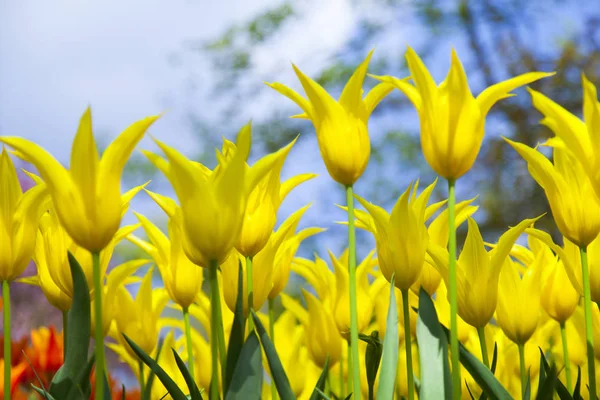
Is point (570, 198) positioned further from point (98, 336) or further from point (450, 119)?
point (98, 336)

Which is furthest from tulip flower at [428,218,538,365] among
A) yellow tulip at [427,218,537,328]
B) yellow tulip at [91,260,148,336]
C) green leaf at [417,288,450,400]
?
yellow tulip at [91,260,148,336]

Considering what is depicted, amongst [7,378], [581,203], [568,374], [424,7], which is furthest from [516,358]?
[424,7]

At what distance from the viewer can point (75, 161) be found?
773 mm

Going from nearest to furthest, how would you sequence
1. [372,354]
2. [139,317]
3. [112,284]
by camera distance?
[372,354] < [112,284] < [139,317]

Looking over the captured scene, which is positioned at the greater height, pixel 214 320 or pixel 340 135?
pixel 340 135

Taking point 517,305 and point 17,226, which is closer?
point 17,226

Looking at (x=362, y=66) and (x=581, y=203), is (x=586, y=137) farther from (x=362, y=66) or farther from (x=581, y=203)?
(x=362, y=66)

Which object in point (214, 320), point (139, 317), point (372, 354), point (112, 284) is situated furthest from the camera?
point (139, 317)

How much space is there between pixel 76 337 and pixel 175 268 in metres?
0.26

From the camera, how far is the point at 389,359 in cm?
81

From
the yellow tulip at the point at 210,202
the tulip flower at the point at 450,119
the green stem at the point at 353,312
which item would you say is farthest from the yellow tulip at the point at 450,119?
the yellow tulip at the point at 210,202

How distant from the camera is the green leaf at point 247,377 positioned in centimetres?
74

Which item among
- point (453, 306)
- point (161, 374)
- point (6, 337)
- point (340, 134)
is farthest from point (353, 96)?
point (6, 337)

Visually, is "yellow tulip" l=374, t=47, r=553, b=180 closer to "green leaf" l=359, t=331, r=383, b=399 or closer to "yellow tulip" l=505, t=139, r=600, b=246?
"yellow tulip" l=505, t=139, r=600, b=246
